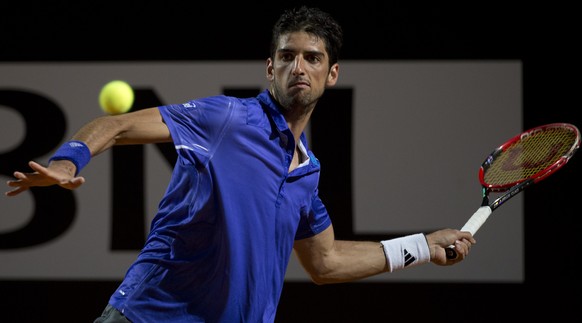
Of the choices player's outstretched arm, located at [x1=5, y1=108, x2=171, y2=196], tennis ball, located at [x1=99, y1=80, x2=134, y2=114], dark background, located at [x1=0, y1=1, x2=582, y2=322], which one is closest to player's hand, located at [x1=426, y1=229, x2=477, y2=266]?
player's outstretched arm, located at [x1=5, y1=108, x2=171, y2=196]

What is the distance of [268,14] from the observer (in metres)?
5.42

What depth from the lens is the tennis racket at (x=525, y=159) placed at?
3789 mm

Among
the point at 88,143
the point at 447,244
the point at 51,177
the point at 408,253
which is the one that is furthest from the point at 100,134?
the point at 447,244

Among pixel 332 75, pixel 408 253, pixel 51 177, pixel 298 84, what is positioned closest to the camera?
pixel 51 177

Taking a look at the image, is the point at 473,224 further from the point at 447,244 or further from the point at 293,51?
the point at 293,51

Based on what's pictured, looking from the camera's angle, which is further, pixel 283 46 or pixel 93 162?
pixel 93 162

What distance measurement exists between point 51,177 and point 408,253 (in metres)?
1.72

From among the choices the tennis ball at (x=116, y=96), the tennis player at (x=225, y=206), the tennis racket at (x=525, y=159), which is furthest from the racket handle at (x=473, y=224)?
the tennis ball at (x=116, y=96)

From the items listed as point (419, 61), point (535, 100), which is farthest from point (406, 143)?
point (535, 100)

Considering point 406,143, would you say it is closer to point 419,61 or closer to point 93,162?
point 419,61

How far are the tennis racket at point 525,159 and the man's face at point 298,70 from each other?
1143 mm

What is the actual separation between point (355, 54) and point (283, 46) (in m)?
2.44

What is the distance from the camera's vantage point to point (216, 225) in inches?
108

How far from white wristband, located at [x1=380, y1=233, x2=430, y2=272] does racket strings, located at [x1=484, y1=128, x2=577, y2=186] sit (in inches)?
24.2
